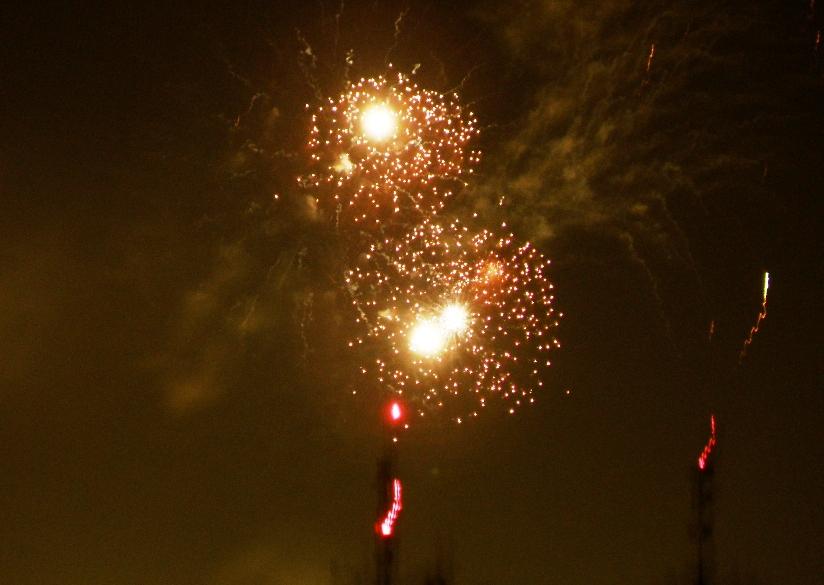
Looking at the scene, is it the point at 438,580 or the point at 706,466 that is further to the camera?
the point at 706,466

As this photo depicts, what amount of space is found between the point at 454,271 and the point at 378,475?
10.0ft

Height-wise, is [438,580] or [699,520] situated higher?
[699,520]

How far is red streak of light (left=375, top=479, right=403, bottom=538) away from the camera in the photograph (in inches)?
704

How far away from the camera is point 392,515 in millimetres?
18000

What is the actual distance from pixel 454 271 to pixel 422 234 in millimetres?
696

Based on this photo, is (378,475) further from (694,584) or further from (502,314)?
(694,584)

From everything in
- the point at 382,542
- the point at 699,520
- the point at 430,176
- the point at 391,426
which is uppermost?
the point at 430,176

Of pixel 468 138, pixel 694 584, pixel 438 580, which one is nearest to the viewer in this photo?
pixel 468 138

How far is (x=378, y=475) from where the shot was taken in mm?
17906

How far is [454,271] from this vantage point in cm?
1772

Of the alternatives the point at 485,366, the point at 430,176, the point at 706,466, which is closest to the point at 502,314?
the point at 485,366

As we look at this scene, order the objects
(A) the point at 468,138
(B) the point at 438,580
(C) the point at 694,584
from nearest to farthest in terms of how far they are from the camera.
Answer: (A) the point at 468,138, (B) the point at 438,580, (C) the point at 694,584

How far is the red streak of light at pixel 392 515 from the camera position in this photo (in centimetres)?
1789

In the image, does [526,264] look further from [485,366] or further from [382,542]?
[382,542]
